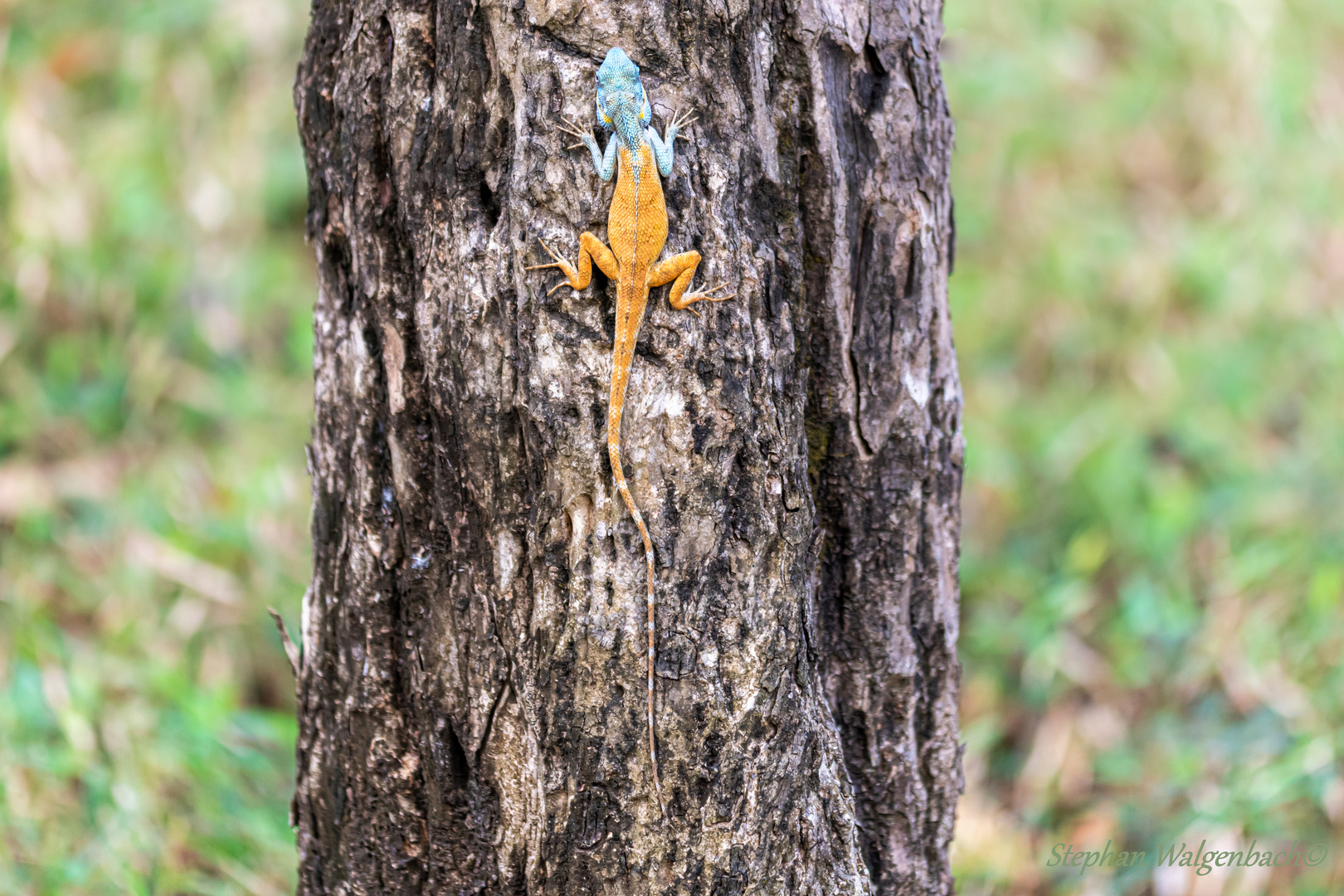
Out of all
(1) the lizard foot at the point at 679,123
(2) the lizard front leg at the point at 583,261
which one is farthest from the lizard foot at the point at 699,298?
(1) the lizard foot at the point at 679,123

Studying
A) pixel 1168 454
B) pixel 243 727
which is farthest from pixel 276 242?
pixel 1168 454

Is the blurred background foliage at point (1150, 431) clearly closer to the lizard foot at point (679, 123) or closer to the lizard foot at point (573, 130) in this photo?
the lizard foot at point (679, 123)

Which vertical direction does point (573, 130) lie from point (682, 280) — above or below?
above

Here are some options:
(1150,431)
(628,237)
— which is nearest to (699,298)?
(628,237)

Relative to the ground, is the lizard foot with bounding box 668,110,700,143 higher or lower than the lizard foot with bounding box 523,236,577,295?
higher

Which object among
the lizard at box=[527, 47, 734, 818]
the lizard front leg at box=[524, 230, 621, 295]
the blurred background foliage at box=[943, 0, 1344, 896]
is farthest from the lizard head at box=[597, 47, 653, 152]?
the blurred background foliage at box=[943, 0, 1344, 896]

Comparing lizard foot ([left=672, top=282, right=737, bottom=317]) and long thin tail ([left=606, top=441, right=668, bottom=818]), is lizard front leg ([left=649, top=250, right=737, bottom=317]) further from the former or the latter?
long thin tail ([left=606, top=441, right=668, bottom=818])

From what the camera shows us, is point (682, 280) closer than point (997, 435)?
Yes

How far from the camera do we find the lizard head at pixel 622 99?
71.3 inches

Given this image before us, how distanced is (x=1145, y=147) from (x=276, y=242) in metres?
5.24

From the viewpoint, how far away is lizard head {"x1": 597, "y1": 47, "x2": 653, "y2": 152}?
71.3 inches

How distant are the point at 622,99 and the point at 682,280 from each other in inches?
14.0

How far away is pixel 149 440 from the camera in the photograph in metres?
4.97

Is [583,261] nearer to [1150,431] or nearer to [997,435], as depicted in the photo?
[997,435]
